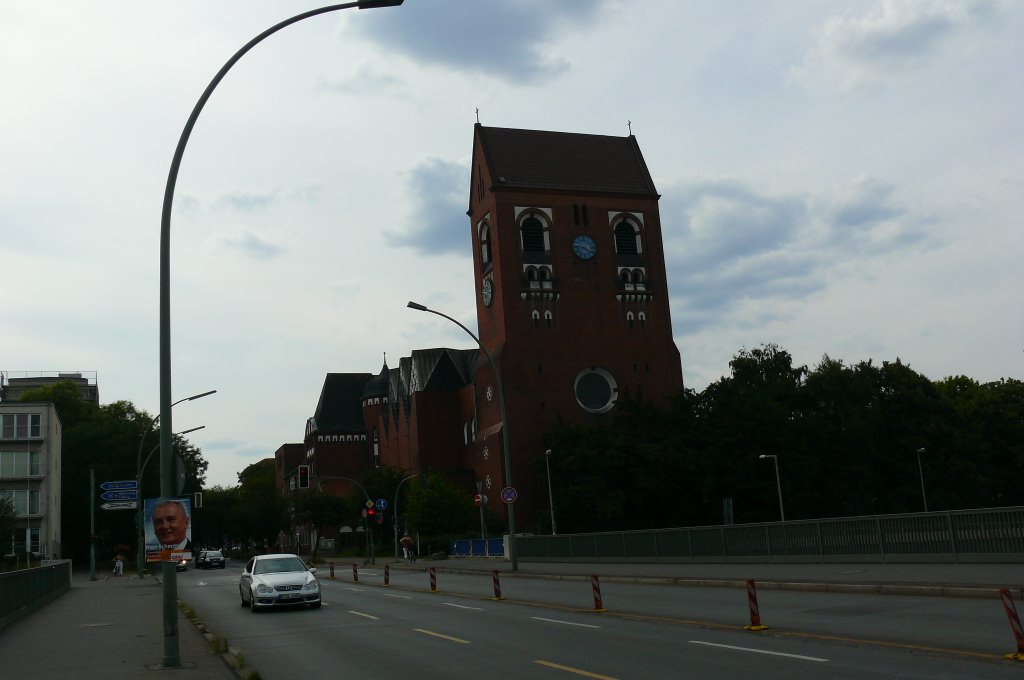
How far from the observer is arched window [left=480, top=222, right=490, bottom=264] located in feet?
266

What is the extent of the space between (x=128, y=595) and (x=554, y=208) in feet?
173

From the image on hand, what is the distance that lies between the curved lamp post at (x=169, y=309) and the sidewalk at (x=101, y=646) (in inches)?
22.2

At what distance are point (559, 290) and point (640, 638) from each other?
64606mm

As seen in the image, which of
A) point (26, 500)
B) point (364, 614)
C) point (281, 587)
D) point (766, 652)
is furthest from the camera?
point (26, 500)

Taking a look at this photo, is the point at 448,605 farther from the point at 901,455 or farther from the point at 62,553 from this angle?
the point at 62,553

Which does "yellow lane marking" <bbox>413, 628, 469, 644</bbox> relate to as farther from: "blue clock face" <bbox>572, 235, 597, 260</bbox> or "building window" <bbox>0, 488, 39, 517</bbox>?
"blue clock face" <bbox>572, 235, 597, 260</bbox>

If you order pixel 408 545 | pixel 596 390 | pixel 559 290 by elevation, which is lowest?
pixel 408 545

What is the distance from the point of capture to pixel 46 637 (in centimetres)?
1881

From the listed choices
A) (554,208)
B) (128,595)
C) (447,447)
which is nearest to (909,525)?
(128,595)

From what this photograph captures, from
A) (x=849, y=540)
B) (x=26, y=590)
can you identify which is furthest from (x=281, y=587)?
(x=849, y=540)

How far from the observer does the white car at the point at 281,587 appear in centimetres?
2297

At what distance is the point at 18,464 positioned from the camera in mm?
70562

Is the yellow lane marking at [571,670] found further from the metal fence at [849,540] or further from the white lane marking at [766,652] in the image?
the metal fence at [849,540]

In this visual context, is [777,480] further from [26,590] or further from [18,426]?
[26,590]
